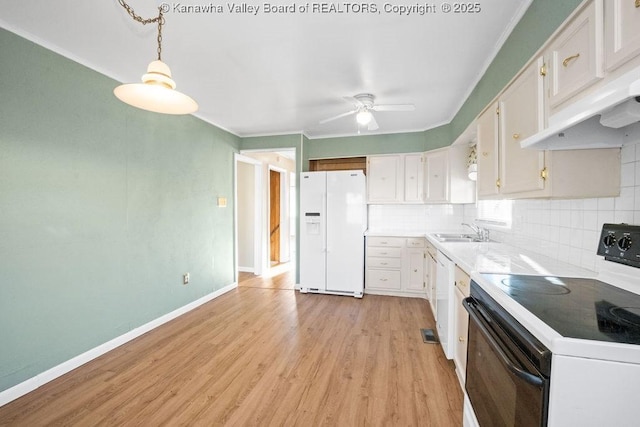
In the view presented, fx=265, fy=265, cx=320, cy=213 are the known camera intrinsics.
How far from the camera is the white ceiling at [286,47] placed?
5.49ft

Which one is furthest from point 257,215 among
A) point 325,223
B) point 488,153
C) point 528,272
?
point 528,272

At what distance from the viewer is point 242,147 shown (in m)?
4.37

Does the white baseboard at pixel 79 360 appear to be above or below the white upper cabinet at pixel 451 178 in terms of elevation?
below

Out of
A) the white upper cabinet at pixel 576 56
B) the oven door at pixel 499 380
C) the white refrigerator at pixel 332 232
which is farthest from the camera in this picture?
the white refrigerator at pixel 332 232

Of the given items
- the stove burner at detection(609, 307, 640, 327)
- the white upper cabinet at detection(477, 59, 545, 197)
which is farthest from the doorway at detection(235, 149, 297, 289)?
the stove burner at detection(609, 307, 640, 327)

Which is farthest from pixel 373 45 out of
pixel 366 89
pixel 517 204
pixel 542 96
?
pixel 517 204

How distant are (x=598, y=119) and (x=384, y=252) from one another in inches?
117

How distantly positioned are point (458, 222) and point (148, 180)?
13.3ft

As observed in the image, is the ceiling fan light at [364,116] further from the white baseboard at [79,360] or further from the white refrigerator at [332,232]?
the white baseboard at [79,360]

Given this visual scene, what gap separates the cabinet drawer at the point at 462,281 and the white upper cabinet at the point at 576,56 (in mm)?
1040

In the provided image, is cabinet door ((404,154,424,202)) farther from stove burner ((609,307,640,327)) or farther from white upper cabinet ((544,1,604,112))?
stove burner ((609,307,640,327))

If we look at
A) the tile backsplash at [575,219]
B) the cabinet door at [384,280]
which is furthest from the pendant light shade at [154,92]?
the cabinet door at [384,280]

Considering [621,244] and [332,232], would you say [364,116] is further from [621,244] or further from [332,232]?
[621,244]

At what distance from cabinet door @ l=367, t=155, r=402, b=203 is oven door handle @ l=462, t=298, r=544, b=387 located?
2791mm
